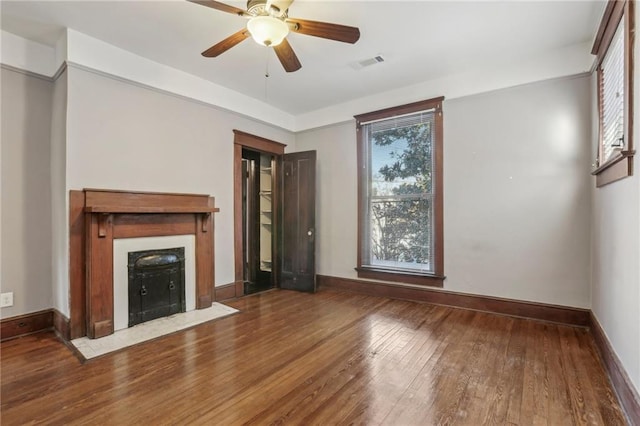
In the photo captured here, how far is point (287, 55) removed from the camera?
8.36ft

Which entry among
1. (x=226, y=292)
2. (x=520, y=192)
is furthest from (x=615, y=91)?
(x=226, y=292)

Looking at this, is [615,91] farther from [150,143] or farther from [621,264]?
[150,143]

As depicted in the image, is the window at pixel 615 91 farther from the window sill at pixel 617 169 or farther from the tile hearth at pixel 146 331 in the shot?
the tile hearth at pixel 146 331

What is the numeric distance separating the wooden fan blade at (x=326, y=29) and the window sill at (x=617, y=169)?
6.27 feet

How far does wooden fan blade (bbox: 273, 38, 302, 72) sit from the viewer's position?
2.42 m

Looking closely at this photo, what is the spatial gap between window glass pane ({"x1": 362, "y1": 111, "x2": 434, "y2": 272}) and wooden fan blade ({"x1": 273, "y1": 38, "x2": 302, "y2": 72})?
203cm

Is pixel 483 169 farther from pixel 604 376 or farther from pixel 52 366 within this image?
pixel 52 366

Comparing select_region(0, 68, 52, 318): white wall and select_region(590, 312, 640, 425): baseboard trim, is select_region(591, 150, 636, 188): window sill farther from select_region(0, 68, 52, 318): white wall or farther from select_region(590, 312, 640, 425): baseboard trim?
select_region(0, 68, 52, 318): white wall

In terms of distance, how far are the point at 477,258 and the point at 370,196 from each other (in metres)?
1.66

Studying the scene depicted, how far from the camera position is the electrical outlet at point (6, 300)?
2842 mm

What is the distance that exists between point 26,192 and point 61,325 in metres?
1.36

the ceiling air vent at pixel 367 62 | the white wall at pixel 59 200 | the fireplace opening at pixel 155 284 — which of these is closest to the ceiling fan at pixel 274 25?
the ceiling air vent at pixel 367 62

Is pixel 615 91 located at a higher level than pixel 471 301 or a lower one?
higher

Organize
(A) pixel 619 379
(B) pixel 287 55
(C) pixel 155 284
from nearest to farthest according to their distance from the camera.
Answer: (A) pixel 619 379, (B) pixel 287 55, (C) pixel 155 284
